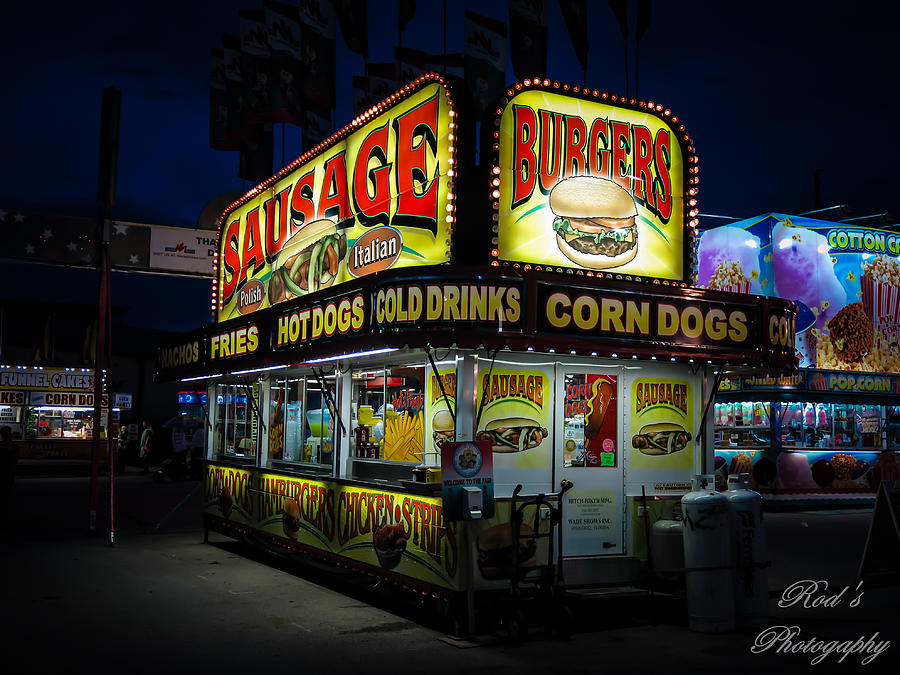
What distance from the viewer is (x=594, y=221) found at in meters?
10.1

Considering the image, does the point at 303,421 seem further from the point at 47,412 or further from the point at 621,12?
the point at 47,412

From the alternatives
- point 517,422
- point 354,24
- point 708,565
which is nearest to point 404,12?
point 354,24

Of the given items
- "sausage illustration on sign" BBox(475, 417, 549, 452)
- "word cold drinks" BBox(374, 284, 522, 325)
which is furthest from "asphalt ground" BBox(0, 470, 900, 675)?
"word cold drinks" BBox(374, 284, 522, 325)

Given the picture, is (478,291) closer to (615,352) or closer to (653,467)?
(615,352)

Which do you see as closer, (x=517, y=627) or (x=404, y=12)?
(x=517, y=627)

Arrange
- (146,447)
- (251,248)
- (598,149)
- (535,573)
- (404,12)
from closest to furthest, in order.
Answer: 1. (535,573)
2. (598,149)
3. (404,12)
4. (251,248)
5. (146,447)

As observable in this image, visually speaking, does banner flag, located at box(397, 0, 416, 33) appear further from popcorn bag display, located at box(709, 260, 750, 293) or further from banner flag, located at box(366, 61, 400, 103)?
popcorn bag display, located at box(709, 260, 750, 293)

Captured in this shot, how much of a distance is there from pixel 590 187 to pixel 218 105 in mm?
10527

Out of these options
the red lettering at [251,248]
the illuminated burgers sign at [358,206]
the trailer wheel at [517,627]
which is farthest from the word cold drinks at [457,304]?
the red lettering at [251,248]

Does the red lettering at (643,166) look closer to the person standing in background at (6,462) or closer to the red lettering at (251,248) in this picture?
the red lettering at (251,248)

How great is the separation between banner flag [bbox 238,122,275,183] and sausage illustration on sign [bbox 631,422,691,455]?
11.1 metres

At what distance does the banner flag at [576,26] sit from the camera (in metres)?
13.0

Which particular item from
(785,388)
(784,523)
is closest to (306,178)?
(784,523)

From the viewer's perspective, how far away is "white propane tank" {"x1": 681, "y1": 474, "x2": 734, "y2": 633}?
8625 mm
